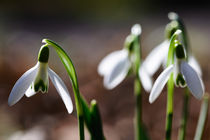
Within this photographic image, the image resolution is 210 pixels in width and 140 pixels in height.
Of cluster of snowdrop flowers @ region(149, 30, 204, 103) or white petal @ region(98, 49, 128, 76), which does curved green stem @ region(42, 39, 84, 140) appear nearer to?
cluster of snowdrop flowers @ region(149, 30, 204, 103)

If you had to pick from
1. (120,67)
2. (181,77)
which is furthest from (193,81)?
(120,67)

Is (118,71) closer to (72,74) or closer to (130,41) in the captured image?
(130,41)

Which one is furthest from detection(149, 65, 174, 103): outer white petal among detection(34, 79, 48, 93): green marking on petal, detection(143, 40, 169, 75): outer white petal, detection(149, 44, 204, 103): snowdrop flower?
detection(143, 40, 169, 75): outer white petal

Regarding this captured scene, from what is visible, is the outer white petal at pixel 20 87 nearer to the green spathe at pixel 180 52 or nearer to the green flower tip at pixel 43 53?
the green flower tip at pixel 43 53

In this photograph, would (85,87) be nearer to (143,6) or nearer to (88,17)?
(88,17)

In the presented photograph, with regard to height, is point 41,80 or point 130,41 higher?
point 130,41

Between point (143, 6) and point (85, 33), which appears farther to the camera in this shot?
point (143, 6)

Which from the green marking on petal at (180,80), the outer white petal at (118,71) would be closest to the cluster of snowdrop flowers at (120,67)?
the outer white petal at (118,71)

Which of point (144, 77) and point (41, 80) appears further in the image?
point (144, 77)

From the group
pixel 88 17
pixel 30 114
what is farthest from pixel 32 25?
pixel 30 114
